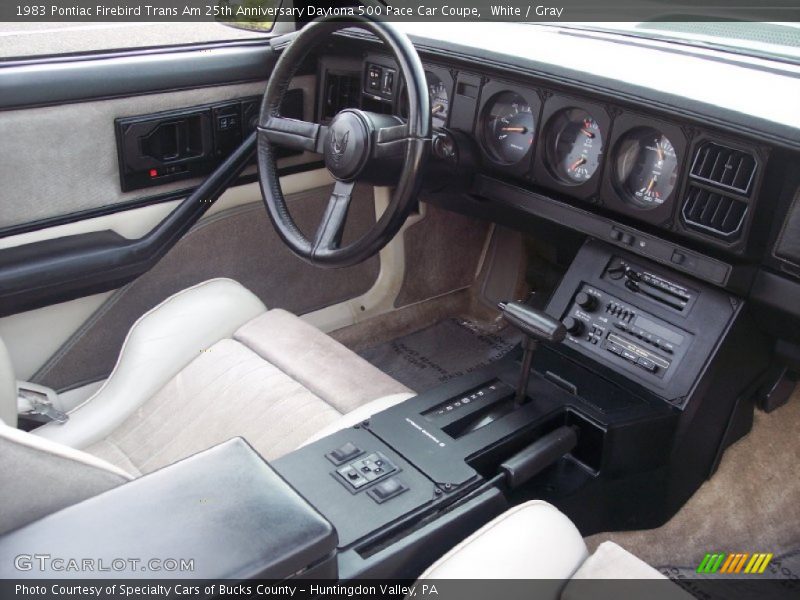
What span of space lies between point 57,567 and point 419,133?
40.2 inches

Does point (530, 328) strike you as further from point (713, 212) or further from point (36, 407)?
point (36, 407)

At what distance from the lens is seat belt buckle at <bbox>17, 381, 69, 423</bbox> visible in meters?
1.84

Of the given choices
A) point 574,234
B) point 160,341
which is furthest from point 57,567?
point 574,234

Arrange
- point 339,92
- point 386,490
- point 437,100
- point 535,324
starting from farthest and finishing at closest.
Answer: point 339,92, point 437,100, point 535,324, point 386,490

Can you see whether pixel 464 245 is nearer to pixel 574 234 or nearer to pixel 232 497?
pixel 574 234

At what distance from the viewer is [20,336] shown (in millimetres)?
A: 1942

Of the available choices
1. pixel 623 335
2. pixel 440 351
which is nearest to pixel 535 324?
pixel 623 335

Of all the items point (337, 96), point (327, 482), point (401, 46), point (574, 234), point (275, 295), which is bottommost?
point (275, 295)

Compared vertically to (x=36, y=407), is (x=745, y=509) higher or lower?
lower

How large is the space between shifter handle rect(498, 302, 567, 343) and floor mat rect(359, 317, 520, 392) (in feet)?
3.21

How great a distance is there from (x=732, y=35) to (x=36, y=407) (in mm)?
1792

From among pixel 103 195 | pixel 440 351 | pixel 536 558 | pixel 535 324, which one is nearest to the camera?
pixel 536 558

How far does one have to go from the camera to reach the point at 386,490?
1.34 meters

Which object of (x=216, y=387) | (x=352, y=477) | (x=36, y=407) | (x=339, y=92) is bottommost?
(x=36, y=407)
